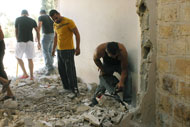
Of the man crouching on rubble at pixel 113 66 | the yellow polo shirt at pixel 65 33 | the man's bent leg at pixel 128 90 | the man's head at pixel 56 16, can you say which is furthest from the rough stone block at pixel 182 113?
the man's head at pixel 56 16

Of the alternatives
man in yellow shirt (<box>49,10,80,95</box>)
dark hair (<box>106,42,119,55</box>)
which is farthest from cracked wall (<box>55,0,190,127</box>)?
man in yellow shirt (<box>49,10,80,95</box>)

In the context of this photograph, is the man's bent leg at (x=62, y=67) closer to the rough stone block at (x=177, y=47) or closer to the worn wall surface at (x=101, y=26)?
the worn wall surface at (x=101, y=26)

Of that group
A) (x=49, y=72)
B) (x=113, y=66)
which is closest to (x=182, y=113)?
(x=113, y=66)

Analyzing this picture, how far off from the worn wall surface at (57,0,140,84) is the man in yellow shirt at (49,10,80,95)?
0.57 metres

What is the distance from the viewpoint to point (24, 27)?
532 centimetres

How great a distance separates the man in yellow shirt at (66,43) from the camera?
4105 millimetres

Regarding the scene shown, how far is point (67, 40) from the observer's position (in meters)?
4.21

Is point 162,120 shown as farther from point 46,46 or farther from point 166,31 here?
point 46,46

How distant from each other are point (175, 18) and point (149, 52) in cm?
54

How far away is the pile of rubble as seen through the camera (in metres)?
3.05

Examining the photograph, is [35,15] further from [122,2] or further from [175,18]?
[175,18]

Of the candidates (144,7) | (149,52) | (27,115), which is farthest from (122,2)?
(27,115)

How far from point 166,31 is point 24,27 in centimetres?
401

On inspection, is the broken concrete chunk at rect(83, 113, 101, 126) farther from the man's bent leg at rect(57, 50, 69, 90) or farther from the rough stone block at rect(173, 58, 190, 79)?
the man's bent leg at rect(57, 50, 69, 90)
